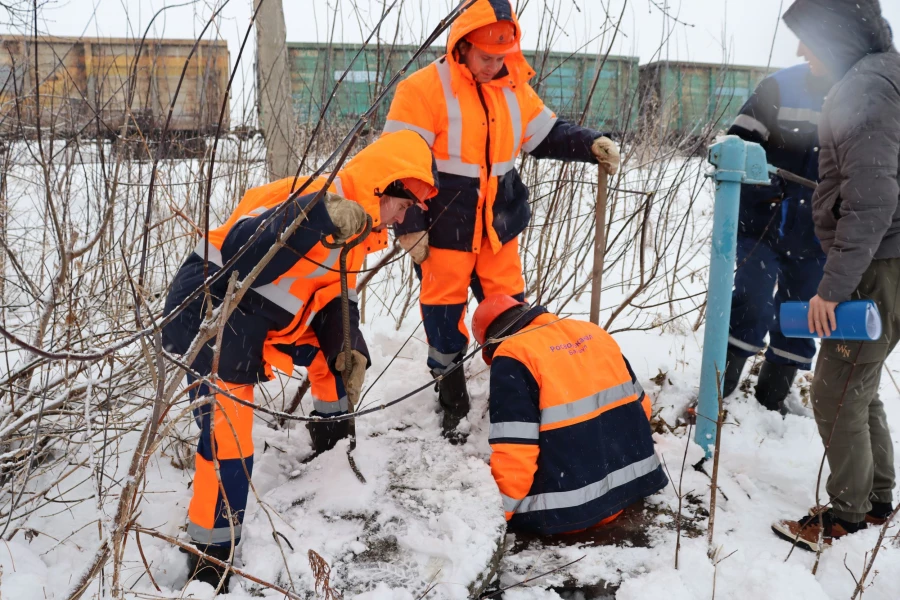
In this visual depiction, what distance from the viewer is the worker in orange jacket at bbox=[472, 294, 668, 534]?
2402 millimetres

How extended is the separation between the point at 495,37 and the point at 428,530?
2.10 m

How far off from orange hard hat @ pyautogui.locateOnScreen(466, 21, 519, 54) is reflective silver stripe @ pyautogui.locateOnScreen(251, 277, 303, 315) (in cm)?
142

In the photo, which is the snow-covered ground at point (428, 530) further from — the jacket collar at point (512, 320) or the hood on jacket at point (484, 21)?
the hood on jacket at point (484, 21)

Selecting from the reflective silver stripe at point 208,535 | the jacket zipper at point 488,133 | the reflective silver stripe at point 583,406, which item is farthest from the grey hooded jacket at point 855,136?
the reflective silver stripe at point 208,535

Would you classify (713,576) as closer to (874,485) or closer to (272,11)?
(874,485)

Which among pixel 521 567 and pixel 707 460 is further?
pixel 707 460

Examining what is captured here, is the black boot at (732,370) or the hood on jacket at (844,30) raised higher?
the hood on jacket at (844,30)

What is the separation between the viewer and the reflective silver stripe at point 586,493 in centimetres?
238

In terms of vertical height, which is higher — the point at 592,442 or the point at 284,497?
the point at 592,442

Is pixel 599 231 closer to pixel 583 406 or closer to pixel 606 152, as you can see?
pixel 606 152

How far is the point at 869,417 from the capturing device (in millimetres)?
2539

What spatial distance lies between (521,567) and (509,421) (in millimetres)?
521

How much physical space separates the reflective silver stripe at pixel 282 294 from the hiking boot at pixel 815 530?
6.66 ft

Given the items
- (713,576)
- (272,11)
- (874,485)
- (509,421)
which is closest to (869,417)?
(874,485)
